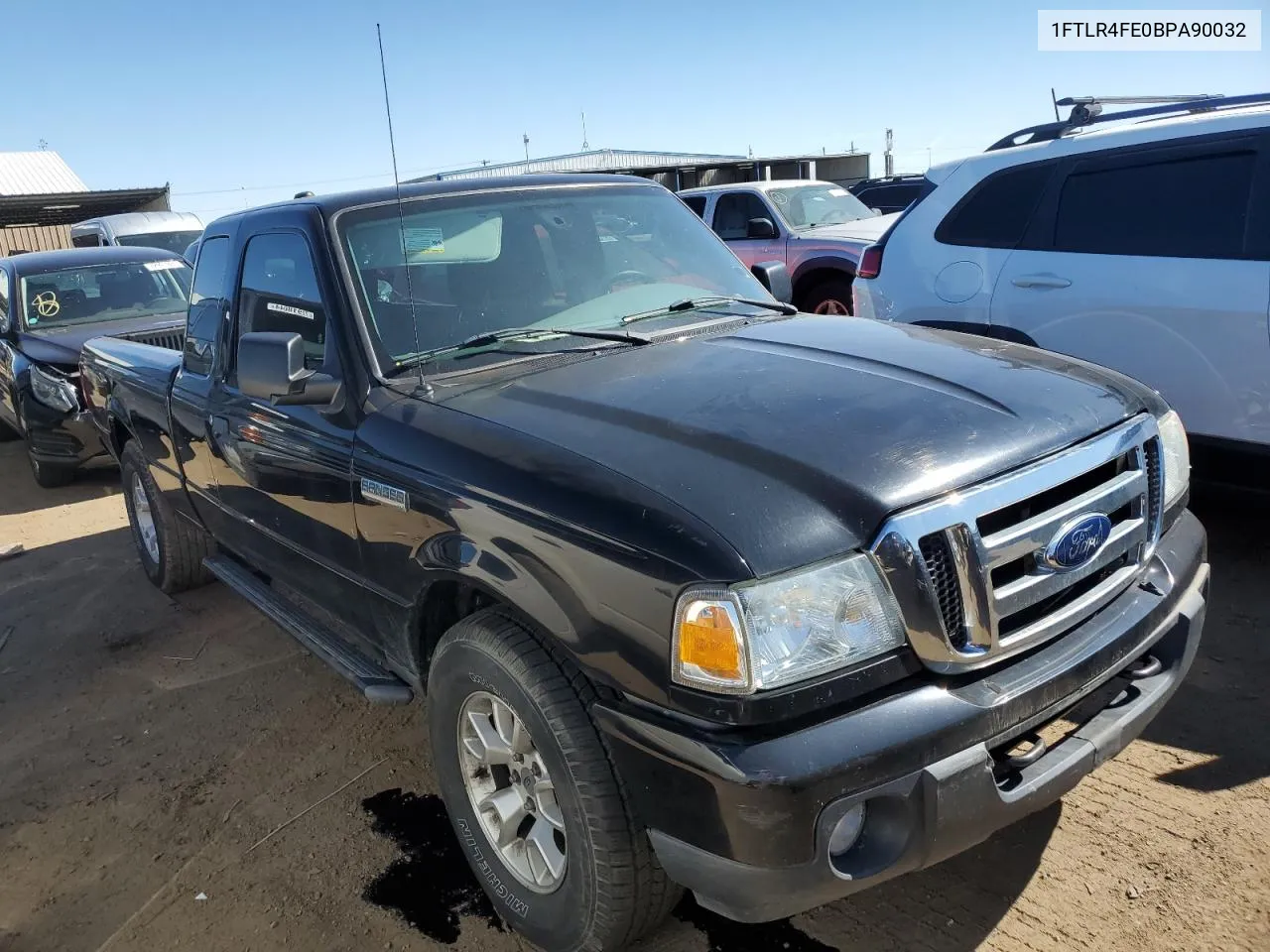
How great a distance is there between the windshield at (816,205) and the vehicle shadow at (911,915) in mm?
8854

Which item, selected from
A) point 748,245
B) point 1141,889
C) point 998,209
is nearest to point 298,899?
point 1141,889

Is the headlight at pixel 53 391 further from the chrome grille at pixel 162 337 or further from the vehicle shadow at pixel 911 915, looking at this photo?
the vehicle shadow at pixel 911 915

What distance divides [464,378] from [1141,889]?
7.58 feet

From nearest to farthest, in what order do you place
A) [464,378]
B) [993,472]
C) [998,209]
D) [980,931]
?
[993,472]
[980,931]
[464,378]
[998,209]

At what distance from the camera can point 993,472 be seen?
2090 mm

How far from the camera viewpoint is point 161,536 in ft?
16.8

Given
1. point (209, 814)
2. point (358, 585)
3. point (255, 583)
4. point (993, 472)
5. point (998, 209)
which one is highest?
point (998, 209)

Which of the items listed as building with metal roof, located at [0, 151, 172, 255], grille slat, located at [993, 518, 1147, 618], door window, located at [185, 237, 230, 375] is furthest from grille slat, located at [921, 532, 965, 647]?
building with metal roof, located at [0, 151, 172, 255]

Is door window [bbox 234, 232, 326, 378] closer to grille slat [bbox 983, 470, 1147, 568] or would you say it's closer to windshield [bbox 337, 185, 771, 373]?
windshield [bbox 337, 185, 771, 373]

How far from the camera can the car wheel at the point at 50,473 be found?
8.04m

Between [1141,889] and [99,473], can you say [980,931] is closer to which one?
[1141,889]

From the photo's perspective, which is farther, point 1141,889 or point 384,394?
point 384,394

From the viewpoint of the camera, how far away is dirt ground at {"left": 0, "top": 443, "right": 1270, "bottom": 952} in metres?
2.48

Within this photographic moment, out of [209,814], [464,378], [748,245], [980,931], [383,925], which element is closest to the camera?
[980,931]
